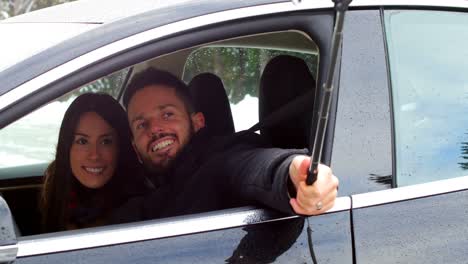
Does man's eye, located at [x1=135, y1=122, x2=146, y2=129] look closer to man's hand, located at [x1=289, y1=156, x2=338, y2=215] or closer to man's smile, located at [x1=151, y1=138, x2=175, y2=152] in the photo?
man's smile, located at [x1=151, y1=138, x2=175, y2=152]

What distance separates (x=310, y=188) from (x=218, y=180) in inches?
21.7

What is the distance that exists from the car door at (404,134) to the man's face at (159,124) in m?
0.73

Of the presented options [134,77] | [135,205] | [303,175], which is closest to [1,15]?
[134,77]

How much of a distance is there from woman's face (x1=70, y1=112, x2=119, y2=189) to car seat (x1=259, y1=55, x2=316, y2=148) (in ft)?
1.82

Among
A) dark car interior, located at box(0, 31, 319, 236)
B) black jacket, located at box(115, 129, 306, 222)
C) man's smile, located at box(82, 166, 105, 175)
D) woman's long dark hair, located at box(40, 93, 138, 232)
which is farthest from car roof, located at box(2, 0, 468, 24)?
man's smile, located at box(82, 166, 105, 175)

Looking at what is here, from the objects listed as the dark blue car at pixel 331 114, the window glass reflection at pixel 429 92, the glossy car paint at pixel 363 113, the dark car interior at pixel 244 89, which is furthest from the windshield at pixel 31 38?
the window glass reflection at pixel 429 92

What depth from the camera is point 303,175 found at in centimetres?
201

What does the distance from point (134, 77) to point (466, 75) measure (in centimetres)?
132

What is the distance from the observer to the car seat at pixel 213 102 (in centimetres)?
310

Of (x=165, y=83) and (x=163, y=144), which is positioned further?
(x=165, y=83)

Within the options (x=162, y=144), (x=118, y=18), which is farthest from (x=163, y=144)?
(x=118, y=18)

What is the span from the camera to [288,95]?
2.79 m

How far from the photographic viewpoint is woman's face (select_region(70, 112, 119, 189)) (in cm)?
294

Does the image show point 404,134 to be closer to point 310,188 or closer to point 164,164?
point 310,188
